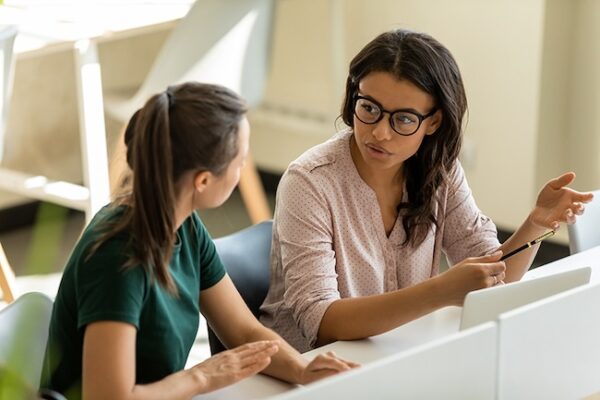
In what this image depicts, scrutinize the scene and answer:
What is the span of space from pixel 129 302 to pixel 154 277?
0.07 m

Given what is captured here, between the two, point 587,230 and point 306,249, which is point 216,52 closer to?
point 587,230

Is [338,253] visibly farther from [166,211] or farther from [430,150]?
[166,211]

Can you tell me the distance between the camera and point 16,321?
1.68 m

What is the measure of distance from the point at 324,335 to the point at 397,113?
40 cm

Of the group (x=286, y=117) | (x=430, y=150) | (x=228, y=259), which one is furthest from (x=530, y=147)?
(x=228, y=259)

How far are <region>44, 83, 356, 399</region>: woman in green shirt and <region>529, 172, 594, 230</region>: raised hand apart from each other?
1.96 ft

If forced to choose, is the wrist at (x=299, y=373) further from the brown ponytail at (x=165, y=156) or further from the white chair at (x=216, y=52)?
the white chair at (x=216, y=52)

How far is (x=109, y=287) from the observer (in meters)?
1.51

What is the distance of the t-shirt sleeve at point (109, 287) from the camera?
4.92 ft

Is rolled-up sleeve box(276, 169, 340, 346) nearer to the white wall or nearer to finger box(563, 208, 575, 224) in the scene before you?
finger box(563, 208, 575, 224)

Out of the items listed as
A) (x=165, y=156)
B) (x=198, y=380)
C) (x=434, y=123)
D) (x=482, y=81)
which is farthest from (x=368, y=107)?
(x=482, y=81)

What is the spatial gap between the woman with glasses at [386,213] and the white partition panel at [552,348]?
0.26 m

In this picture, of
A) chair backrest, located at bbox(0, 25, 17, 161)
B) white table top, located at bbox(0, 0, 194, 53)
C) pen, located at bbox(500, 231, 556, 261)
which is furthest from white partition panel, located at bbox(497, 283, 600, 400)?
white table top, located at bbox(0, 0, 194, 53)

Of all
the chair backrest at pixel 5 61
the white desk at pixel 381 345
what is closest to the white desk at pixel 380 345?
the white desk at pixel 381 345
